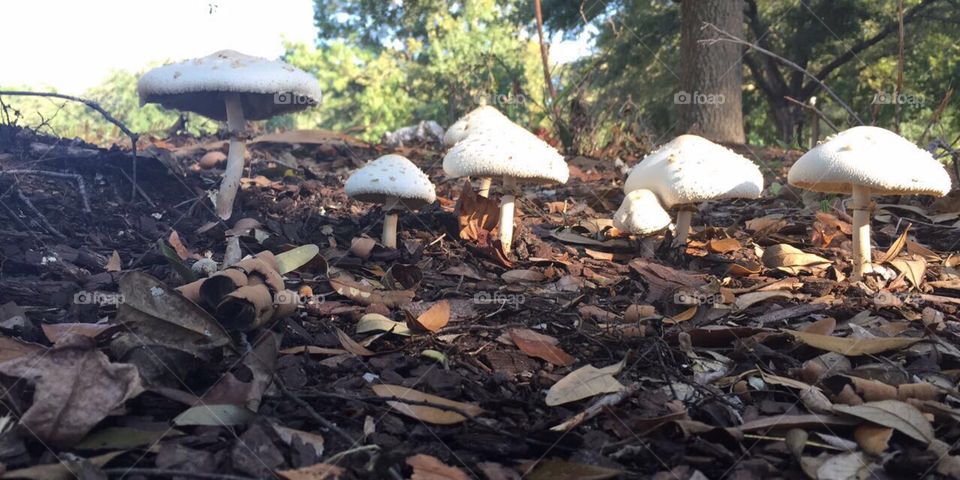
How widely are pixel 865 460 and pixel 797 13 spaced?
53.2 ft

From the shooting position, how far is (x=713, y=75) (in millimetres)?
7742

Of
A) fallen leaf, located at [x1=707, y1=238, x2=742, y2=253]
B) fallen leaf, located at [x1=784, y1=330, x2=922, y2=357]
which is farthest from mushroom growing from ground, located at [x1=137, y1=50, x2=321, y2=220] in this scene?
fallen leaf, located at [x1=784, y1=330, x2=922, y2=357]

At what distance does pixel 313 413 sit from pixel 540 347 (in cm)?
85

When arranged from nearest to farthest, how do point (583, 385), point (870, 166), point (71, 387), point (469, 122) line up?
point (71, 387)
point (583, 385)
point (870, 166)
point (469, 122)

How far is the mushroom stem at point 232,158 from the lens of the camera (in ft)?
13.5

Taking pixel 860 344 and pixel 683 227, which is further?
pixel 683 227

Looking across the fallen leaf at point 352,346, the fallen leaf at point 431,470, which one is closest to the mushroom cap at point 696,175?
the fallen leaf at point 352,346

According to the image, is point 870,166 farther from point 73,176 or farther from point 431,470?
point 73,176

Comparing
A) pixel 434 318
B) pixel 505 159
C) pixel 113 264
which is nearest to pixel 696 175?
pixel 505 159

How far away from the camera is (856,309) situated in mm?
2779

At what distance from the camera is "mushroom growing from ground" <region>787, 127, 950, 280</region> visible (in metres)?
2.90

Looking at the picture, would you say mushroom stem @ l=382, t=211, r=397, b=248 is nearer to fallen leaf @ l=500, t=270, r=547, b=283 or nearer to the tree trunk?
fallen leaf @ l=500, t=270, r=547, b=283

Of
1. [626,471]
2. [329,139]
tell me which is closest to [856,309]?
[626,471]

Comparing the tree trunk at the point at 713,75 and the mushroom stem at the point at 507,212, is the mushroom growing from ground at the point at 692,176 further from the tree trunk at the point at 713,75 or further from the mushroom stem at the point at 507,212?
the tree trunk at the point at 713,75
